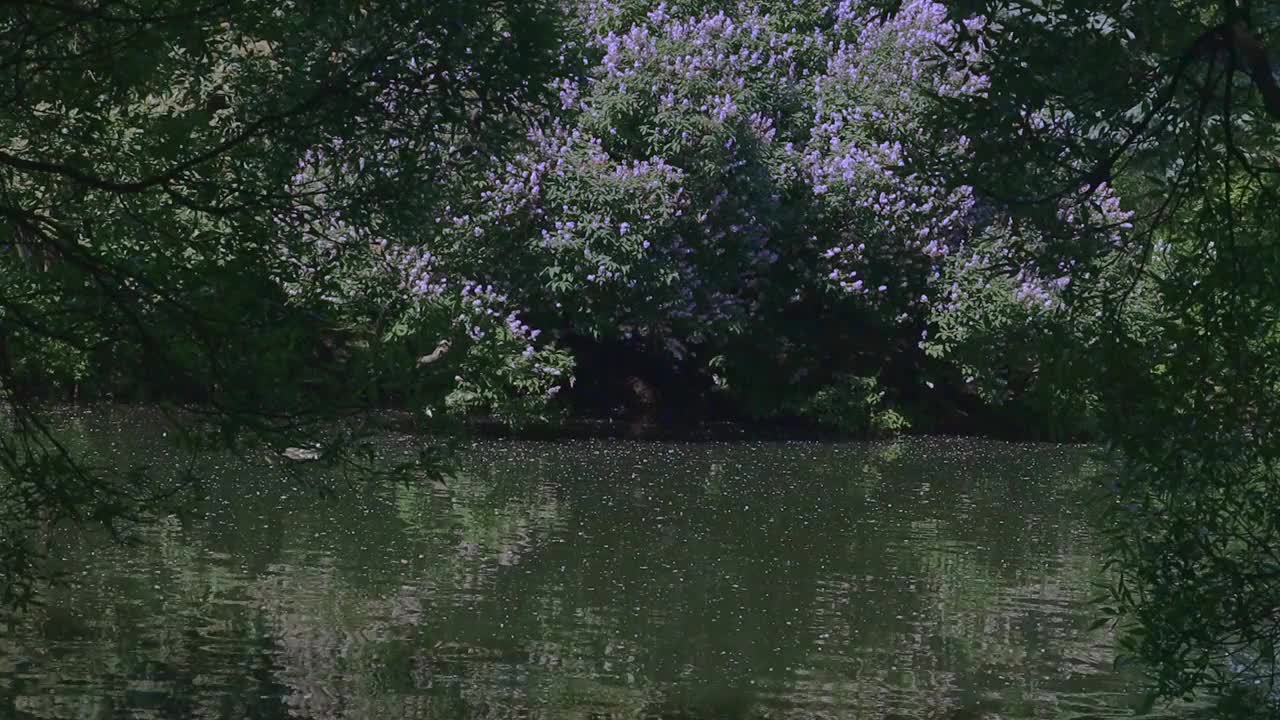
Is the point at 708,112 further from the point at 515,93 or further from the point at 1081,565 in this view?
the point at 515,93

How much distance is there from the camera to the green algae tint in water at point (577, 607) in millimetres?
11336

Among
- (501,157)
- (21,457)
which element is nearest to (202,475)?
(21,457)

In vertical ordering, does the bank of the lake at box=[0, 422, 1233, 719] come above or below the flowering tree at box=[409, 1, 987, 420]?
below

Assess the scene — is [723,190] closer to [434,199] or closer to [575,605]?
[575,605]

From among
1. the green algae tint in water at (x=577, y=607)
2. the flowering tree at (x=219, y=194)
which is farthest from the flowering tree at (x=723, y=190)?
the flowering tree at (x=219, y=194)

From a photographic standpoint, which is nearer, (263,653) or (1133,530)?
(1133,530)

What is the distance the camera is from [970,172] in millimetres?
8578

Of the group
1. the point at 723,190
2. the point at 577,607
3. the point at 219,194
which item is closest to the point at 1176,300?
the point at 219,194

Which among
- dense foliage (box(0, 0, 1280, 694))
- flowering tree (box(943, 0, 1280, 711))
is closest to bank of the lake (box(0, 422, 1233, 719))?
flowering tree (box(943, 0, 1280, 711))

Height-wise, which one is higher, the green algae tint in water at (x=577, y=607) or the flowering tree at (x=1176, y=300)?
the flowering tree at (x=1176, y=300)

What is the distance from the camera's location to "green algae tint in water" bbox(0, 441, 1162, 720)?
37.2 ft

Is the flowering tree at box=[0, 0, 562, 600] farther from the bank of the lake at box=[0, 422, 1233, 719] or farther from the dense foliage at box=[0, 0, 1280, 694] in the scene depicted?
the bank of the lake at box=[0, 422, 1233, 719]

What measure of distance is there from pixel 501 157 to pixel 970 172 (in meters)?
2.48

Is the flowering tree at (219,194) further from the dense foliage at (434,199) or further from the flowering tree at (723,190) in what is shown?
the flowering tree at (723,190)
